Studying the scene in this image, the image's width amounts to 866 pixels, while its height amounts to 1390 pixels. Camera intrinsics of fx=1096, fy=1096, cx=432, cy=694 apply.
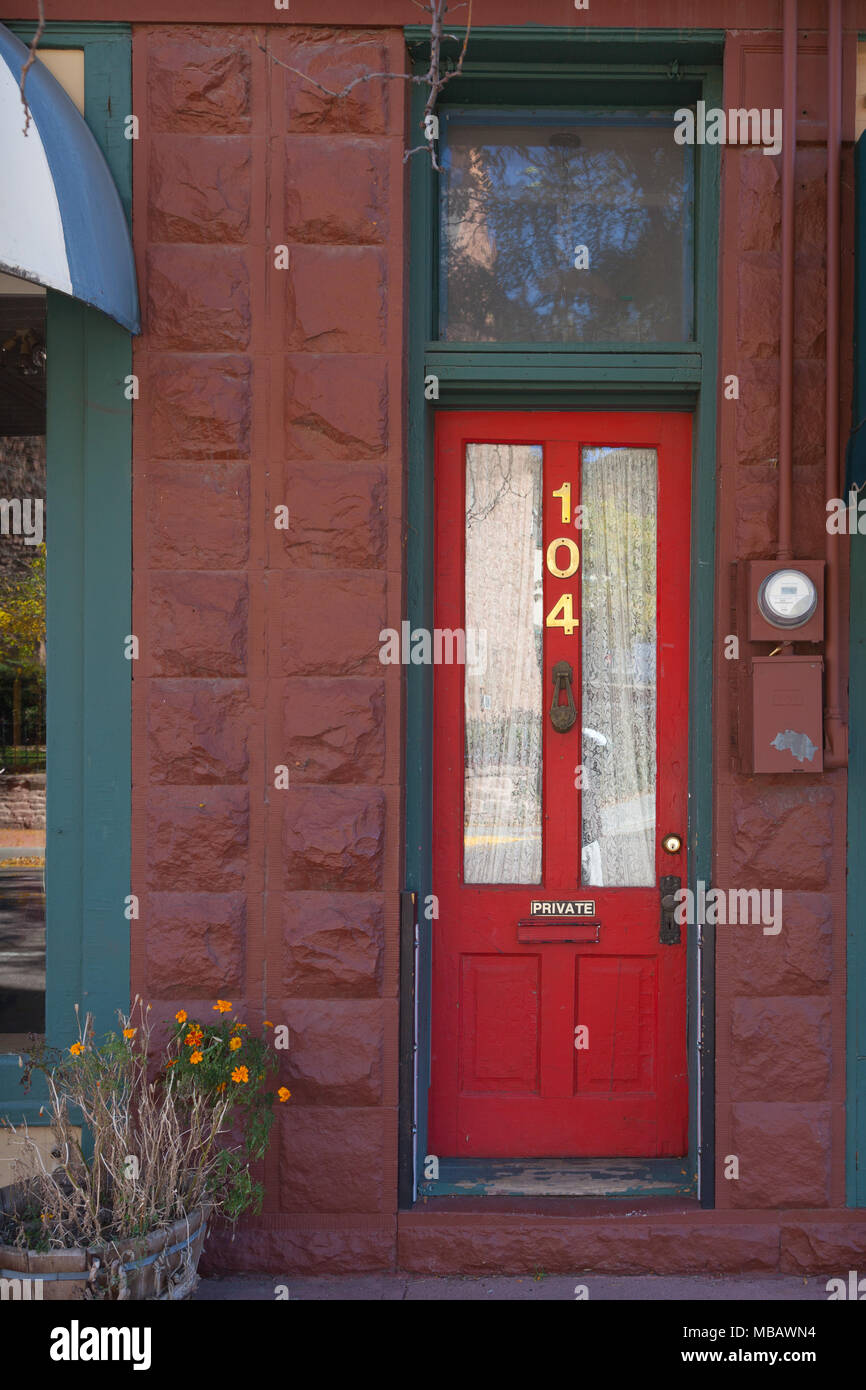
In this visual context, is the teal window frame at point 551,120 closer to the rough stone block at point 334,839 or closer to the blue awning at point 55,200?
the blue awning at point 55,200

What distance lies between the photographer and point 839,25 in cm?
394

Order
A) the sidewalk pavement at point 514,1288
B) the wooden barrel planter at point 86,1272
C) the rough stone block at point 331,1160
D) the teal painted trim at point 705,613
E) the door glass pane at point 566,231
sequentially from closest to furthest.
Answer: the wooden barrel planter at point 86,1272 < the sidewalk pavement at point 514,1288 < the rough stone block at point 331,1160 < the teal painted trim at point 705,613 < the door glass pane at point 566,231

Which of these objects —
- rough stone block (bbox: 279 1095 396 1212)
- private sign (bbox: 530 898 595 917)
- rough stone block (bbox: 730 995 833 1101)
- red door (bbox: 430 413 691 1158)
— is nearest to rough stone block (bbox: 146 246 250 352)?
red door (bbox: 430 413 691 1158)

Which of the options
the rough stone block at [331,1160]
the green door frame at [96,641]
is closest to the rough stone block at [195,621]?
the green door frame at [96,641]

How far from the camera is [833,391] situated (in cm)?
395

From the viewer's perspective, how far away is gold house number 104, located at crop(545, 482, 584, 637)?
14.4 ft

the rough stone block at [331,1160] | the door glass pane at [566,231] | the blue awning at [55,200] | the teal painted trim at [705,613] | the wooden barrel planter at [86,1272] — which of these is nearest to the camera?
the wooden barrel planter at [86,1272]

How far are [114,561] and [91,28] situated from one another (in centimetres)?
194

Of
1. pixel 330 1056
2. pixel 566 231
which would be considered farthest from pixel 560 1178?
pixel 566 231

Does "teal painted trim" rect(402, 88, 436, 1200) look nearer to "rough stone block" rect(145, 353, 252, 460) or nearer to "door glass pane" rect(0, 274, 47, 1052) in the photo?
"rough stone block" rect(145, 353, 252, 460)

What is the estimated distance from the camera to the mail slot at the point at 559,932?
432 centimetres

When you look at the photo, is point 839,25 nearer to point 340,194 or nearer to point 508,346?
point 508,346

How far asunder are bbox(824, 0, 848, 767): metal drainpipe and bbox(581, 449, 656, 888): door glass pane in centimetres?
68

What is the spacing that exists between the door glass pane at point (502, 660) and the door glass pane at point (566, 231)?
0.54m
